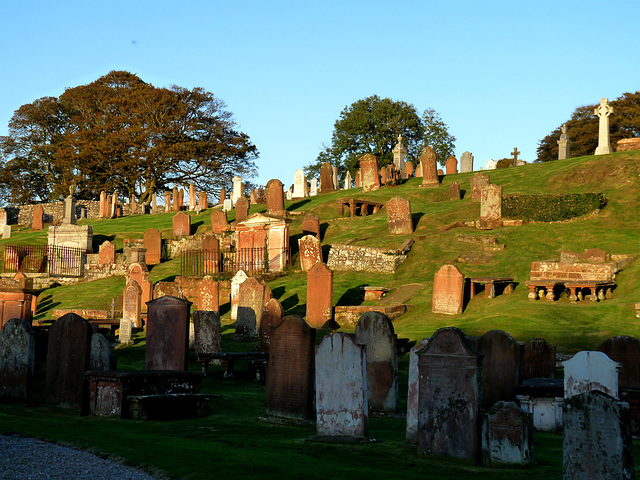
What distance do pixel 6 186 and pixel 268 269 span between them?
150 ft

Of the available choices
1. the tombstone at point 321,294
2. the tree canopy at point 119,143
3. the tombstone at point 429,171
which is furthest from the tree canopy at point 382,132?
the tombstone at point 321,294

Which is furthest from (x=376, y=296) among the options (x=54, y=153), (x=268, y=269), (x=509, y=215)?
(x=54, y=153)

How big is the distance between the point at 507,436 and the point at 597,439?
64.2 inches

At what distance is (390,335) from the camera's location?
11.7m

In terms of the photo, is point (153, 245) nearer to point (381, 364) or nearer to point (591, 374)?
point (381, 364)

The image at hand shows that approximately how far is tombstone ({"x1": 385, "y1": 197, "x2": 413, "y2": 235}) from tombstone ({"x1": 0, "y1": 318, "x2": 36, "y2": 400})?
20.4 metres

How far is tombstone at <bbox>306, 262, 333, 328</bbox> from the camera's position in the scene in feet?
73.4

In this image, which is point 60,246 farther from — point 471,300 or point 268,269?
point 471,300

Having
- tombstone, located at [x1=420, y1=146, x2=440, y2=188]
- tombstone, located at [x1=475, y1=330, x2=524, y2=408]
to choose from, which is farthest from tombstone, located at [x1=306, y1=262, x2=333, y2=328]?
tombstone, located at [x1=420, y1=146, x2=440, y2=188]

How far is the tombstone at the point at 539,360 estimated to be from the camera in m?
12.4

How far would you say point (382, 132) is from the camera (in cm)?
7144

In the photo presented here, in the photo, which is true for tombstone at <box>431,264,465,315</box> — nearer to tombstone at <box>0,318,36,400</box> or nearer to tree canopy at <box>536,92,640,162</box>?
tombstone at <box>0,318,36,400</box>

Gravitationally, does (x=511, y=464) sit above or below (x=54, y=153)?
below

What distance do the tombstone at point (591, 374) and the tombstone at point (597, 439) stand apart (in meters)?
3.02
